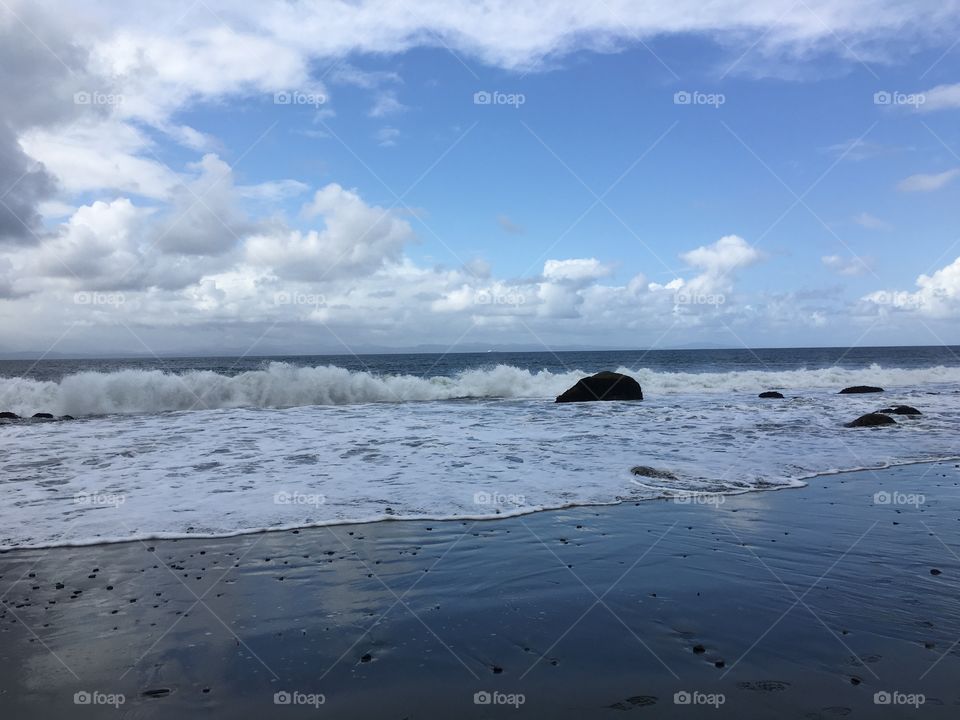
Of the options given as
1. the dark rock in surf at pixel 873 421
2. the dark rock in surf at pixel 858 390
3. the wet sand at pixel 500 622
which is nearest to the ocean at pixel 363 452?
the dark rock in surf at pixel 873 421

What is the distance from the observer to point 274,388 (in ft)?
102

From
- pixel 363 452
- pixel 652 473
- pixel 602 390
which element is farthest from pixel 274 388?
pixel 652 473

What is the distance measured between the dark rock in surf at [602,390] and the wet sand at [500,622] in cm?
2020

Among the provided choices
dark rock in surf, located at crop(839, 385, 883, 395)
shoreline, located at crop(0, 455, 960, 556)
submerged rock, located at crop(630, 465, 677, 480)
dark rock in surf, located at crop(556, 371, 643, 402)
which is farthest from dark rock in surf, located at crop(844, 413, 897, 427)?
dark rock in surf, located at crop(839, 385, 883, 395)

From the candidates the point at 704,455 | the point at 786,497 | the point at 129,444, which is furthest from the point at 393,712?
the point at 129,444

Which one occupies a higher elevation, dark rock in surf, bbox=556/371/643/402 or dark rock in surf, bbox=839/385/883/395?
dark rock in surf, bbox=556/371/643/402

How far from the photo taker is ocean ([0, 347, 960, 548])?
9.55 metres

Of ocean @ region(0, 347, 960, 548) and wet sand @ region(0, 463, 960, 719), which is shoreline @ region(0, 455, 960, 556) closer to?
ocean @ region(0, 347, 960, 548)

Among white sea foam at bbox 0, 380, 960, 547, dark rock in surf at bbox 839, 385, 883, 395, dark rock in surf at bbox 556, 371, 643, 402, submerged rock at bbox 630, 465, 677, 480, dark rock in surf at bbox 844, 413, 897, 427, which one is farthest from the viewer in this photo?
dark rock in surf at bbox 839, 385, 883, 395

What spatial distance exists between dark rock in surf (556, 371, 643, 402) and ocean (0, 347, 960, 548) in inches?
61.6

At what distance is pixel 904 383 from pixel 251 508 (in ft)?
152

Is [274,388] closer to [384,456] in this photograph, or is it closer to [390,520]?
[384,456]

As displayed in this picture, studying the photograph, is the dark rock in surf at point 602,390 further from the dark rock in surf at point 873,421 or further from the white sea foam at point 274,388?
the dark rock in surf at point 873,421

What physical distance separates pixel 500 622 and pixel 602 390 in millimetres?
24271
